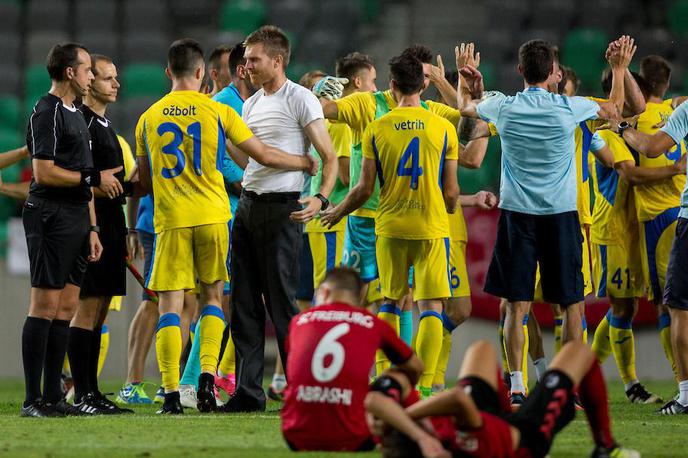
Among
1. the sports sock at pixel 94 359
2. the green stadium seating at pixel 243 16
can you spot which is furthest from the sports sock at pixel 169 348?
the green stadium seating at pixel 243 16

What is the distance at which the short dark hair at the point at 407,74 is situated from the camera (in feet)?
25.0

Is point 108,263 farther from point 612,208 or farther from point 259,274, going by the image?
point 612,208

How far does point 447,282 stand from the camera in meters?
7.62

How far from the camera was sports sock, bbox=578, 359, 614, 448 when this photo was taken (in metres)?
4.96

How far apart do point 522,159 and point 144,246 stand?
317 cm

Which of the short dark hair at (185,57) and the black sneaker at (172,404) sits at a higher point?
the short dark hair at (185,57)

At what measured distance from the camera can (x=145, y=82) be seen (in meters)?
16.4

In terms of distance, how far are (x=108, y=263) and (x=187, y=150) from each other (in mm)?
1094

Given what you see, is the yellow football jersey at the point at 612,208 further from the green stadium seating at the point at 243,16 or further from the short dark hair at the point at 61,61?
the green stadium seating at the point at 243,16

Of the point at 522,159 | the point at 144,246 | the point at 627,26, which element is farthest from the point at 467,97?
the point at 627,26

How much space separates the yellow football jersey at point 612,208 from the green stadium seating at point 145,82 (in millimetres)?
8605

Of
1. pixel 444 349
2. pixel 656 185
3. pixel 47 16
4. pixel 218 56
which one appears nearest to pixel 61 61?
pixel 218 56

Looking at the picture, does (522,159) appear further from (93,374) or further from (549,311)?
(549,311)

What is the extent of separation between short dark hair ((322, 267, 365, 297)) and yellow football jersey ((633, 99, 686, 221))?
155 inches
